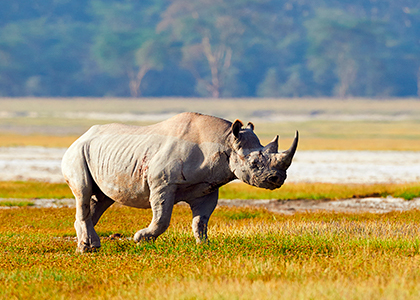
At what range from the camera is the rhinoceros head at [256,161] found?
842 cm

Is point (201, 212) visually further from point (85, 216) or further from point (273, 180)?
point (85, 216)

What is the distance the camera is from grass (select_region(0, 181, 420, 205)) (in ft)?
59.9

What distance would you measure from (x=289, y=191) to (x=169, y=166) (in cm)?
1128

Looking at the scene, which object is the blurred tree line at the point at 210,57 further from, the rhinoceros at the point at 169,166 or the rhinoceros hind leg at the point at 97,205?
the rhinoceros at the point at 169,166

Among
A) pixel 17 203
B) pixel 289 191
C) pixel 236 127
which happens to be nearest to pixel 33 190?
pixel 17 203

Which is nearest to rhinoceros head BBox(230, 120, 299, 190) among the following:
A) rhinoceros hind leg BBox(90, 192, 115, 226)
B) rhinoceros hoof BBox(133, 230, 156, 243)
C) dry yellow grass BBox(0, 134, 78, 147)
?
rhinoceros hoof BBox(133, 230, 156, 243)

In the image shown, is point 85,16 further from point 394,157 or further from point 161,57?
point 394,157

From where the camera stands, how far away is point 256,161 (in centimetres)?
852

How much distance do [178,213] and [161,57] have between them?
85.6 meters

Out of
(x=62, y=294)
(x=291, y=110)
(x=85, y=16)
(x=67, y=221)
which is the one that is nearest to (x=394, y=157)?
(x=67, y=221)

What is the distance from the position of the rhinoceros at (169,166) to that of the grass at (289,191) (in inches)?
368

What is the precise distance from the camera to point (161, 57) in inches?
3903

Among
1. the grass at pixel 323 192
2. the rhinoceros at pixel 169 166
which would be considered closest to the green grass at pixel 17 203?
the grass at pixel 323 192

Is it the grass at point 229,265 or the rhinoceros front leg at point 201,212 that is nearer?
the grass at point 229,265
